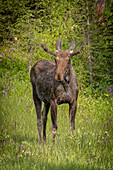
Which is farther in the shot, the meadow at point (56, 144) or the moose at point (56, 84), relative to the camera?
the moose at point (56, 84)

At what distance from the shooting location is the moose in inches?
208

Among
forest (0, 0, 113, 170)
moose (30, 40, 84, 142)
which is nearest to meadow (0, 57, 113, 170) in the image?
forest (0, 0, 113, 170)

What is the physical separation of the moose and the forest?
0.41 m

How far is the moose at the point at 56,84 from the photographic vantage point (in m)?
5.27

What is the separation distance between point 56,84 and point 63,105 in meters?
3.62

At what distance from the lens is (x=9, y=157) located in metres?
4.92

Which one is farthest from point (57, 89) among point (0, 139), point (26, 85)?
point (26, 85)

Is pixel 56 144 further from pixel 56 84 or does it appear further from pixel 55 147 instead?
pixel 56 84

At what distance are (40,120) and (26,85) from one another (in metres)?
3.97

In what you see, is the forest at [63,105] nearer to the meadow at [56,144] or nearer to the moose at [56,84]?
the meadow at [56,144]

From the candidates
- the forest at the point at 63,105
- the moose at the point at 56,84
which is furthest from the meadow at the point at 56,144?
the moose at the point at 56,84

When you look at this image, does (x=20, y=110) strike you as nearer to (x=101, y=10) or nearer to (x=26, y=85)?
(x=26, y=85)

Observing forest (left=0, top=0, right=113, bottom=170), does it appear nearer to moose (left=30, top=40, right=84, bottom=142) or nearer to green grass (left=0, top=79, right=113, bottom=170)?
green grass (left=0, top=79, right=113, bottom=170)

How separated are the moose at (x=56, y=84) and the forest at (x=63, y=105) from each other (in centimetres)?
41
